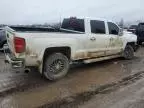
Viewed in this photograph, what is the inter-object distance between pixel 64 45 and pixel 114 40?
2.85 meters

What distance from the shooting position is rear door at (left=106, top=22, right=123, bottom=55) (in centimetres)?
871

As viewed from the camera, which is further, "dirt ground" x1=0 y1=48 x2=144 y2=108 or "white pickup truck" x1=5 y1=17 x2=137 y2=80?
"white pickup truck" x1=5 y1=17 x2=137 y2=80

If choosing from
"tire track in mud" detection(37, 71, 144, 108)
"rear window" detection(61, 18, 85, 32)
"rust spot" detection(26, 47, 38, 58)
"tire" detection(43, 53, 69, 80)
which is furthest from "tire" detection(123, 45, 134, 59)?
"rust spot" detection(26, 47, 38, 58)

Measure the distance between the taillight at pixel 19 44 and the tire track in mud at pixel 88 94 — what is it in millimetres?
1760

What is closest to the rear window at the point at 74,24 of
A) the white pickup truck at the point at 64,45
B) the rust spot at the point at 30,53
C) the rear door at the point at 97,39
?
the white pickup truck at the point at 64,45

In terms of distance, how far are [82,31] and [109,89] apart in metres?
2.53

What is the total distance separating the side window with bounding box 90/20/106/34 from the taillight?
2.89 m

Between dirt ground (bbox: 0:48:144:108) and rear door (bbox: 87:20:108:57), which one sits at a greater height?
rear door (bbox: 87:20:108:57)

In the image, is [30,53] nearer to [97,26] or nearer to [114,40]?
[97,26]

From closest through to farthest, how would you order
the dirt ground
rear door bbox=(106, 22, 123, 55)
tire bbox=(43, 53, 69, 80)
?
1. the dirt ground
2. tire bbox=(43, 53, 69, 80)
3. rear door bbox=(106, 22, 123, 55)

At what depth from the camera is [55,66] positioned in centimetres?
689

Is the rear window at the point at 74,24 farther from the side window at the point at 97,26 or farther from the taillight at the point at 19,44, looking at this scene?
the taillight at the point at 19,44

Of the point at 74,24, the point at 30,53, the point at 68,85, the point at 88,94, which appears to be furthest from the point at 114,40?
the point at 30,53

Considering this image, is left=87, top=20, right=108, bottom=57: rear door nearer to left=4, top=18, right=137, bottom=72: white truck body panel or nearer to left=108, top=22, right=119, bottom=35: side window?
left=4, top=18, right=137, bottom=72: white truck body panel
